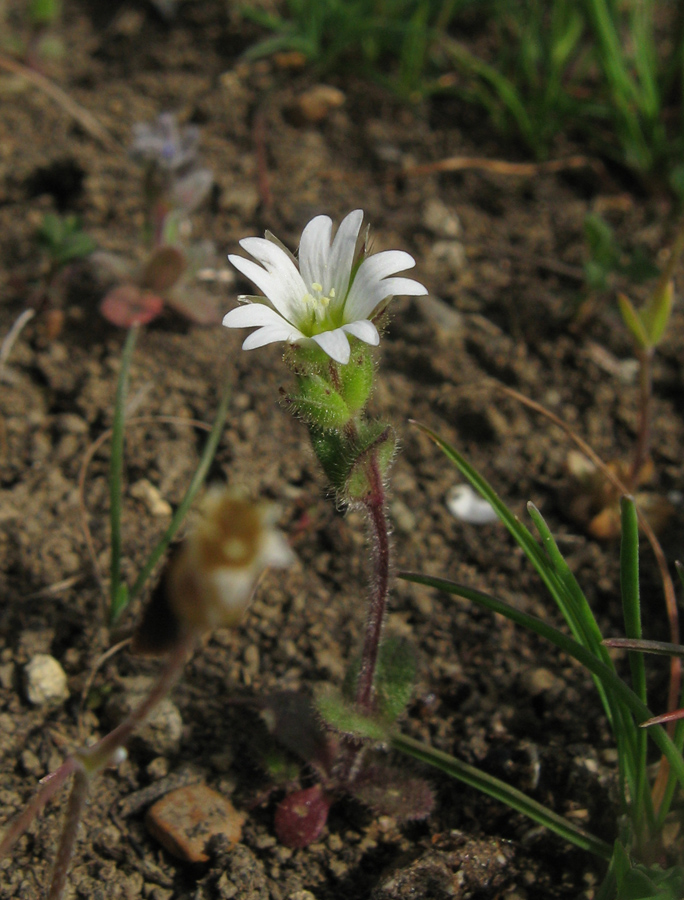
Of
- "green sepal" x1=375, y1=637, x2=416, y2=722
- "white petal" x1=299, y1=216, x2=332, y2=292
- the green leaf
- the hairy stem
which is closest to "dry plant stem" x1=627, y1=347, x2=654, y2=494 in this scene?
the green leaf

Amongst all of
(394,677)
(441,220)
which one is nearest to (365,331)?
(394,677)

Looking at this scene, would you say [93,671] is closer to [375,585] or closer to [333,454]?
[375,585]

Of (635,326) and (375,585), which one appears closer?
(375,585)

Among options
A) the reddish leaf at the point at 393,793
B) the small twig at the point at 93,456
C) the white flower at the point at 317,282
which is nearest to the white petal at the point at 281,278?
the white flower at the point at 317,282

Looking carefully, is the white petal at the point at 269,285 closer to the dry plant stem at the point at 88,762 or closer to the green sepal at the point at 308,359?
the green sepal at the point at 308,359

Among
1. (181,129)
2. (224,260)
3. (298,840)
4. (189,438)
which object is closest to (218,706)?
(298,840)

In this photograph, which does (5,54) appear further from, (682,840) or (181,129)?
(682,840)

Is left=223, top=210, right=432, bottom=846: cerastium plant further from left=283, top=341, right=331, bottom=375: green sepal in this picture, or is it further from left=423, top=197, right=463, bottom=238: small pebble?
left=423, top=197, right=463, bottom=238: small pebble
